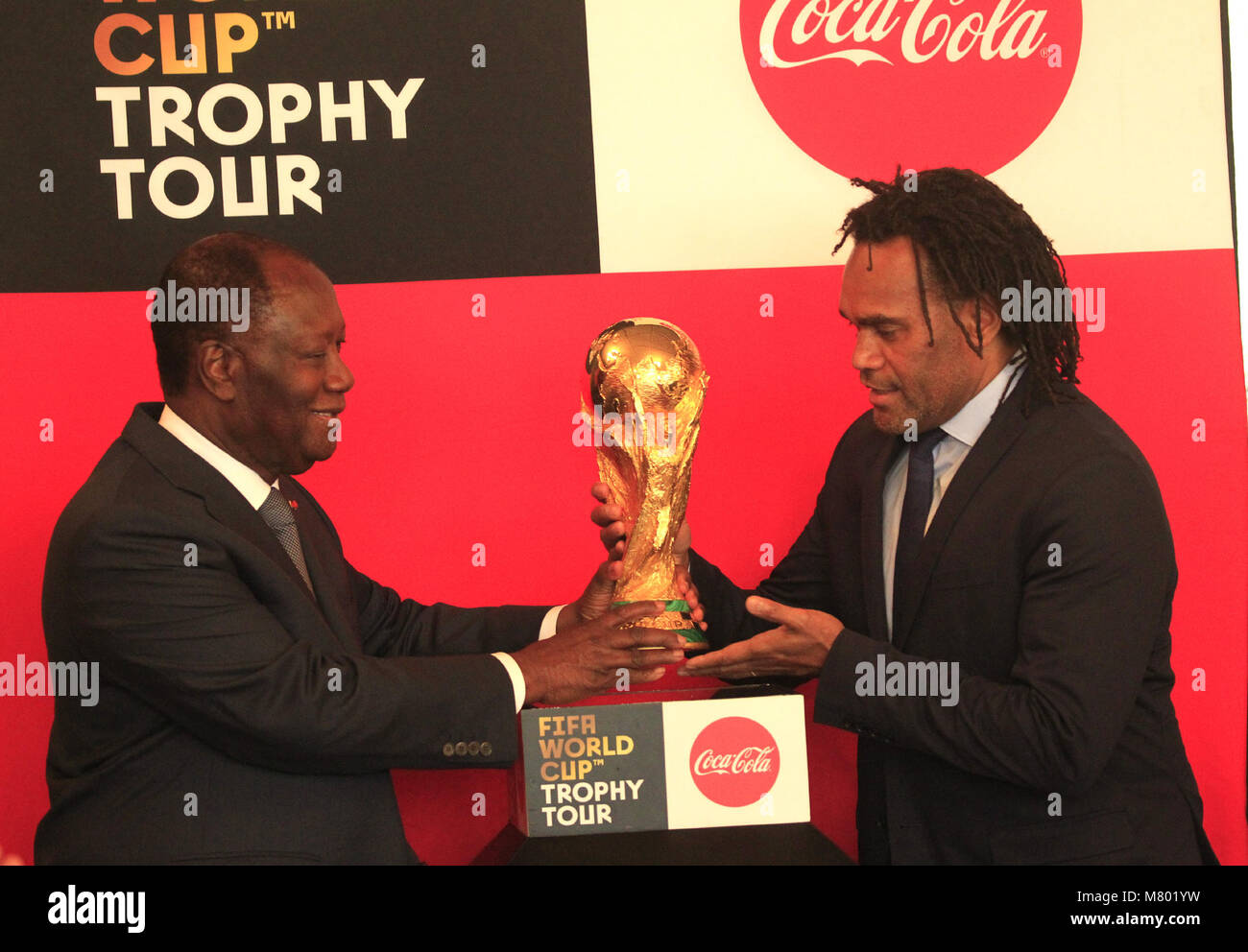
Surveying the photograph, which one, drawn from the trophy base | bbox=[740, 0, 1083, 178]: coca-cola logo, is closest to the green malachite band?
the trophy base

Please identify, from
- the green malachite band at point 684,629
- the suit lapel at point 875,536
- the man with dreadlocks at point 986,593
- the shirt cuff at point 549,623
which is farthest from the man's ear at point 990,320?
the shirt cuff at point 549,623

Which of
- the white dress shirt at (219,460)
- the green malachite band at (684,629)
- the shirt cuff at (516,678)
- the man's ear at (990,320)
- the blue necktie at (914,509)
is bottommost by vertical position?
the shirt cuff at (516,678)

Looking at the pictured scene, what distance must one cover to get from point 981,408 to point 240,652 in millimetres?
1348

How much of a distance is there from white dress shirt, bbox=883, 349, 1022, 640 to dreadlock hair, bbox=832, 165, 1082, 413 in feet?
0.20

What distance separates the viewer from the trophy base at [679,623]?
2.33 m

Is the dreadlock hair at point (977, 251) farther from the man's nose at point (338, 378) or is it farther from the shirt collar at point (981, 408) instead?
the man's nose at point (338, 378)

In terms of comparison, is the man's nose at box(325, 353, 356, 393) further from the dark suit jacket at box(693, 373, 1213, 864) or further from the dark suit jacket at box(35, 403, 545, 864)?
the dark suit jacket at box(693, 373, 1213, 864)

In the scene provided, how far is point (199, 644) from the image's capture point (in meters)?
2.00

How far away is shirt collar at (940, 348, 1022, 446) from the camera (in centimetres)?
238

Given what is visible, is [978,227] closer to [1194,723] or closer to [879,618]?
[879,618]

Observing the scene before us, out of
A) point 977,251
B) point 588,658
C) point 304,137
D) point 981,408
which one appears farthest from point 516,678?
point 304,137

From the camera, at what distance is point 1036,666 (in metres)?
2.10

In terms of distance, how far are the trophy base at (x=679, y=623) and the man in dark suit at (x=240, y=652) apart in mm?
93

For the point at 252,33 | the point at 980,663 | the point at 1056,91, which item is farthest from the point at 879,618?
the point at 252,33
